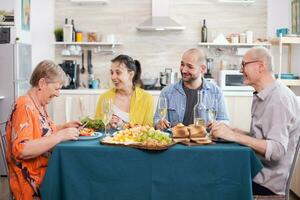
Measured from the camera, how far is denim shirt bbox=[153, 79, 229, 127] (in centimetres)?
337

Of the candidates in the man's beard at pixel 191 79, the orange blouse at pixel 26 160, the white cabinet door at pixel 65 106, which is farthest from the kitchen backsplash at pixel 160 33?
the orange blouse at pixel 26 160

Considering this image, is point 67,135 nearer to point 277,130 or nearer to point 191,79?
point 277,130

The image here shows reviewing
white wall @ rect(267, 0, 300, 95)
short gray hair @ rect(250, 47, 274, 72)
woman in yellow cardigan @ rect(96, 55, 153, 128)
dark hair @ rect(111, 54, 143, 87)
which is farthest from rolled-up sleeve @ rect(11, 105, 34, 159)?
white wall @ rect(267, 0, 300, 95)

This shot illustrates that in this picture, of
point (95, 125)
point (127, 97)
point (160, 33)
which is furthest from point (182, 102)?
point (160, 33)

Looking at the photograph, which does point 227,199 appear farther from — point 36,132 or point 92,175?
point 36,132

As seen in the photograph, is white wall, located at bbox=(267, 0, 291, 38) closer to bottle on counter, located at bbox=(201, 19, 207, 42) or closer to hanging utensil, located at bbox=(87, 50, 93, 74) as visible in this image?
bottle on counter, located at bbox=(201, 19, 207, 42)

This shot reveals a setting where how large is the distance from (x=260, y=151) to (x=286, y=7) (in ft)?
14.9

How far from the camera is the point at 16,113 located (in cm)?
238

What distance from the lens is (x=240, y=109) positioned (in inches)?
226

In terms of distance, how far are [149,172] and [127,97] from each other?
125 centimetres

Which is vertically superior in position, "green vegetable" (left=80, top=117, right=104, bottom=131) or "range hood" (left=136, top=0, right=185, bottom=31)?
"range hood" (left=136, top=0, right=185, bottom=31)

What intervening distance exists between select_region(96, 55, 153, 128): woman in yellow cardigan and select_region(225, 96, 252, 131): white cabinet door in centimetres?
259

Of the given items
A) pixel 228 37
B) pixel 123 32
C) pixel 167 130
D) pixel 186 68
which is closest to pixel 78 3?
pixel 123 32

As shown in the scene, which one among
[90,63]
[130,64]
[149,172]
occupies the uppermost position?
[90,63]
